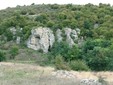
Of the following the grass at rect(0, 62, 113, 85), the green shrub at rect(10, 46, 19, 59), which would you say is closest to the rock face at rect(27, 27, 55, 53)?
the green shrub at rect(10, 46, 19, 59)

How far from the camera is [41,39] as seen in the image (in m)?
87.6

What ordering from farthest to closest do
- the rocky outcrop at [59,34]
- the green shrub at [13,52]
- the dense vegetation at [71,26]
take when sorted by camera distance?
the rocky outcrop at [59,34] < the green shrub at [13,52] < the dense vegetation at [71,26]

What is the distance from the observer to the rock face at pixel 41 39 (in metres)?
86.0

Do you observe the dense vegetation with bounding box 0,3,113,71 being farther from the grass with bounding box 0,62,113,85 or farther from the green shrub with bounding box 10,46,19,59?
the grass with bounding box 0,62,113,85

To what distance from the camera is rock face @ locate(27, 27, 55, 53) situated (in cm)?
8600

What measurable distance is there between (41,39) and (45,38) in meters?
0.87

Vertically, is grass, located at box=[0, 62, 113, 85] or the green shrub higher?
grass, located at box=[0, 62, 113, 85]

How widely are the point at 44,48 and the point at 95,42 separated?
44.4 feet

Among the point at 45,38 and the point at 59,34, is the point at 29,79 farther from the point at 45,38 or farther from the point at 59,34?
the point at 59,34

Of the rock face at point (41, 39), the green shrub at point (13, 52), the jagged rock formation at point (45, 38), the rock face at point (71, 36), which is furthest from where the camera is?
the rock face at point (71, 36)

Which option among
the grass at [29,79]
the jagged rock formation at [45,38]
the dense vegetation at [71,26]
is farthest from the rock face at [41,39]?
the grass at [29,79]

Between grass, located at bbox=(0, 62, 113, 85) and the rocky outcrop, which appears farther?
the rocky outcrop

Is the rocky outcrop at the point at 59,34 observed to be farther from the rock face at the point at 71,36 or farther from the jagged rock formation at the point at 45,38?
the rock face at the point at 71,36

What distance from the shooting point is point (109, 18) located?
329 feet
